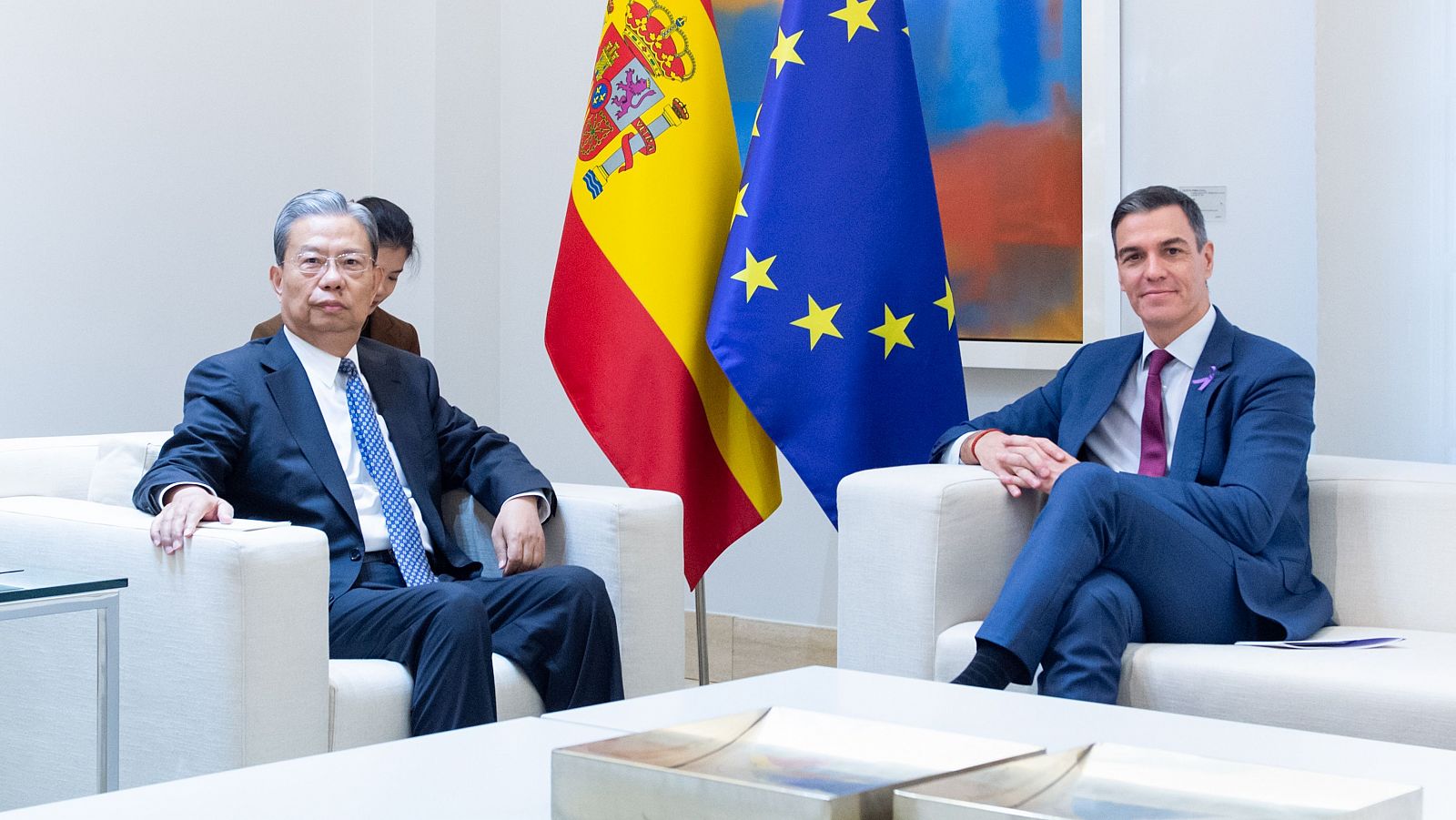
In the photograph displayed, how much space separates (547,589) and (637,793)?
5.75ft

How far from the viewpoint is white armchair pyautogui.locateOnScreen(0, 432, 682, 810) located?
2250mm

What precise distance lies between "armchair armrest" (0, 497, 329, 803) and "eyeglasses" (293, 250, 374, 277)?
0.60 m

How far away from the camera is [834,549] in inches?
167

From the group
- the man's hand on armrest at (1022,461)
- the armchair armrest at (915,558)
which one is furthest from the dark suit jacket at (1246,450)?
the armchair armrest at (915,558)

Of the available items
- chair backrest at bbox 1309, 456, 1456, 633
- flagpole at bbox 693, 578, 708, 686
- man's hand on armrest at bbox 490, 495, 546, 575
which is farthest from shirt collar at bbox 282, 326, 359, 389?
chair backrest at bbox 1309, 456, 1456, 633

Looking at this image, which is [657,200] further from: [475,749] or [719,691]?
[475,749]

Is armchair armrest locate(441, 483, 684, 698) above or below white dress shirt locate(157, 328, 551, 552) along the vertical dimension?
below

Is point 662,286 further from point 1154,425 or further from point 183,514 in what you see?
Answer: point 183,514

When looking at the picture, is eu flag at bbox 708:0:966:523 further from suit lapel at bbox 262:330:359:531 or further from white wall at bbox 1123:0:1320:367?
suit lapel at bbox 262:330:359:531

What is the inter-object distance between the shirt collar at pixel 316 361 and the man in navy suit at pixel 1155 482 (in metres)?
1.23

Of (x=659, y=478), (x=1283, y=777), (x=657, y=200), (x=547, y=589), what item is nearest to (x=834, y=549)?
(x=659, y=478)

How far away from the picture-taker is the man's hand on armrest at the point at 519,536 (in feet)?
→ 9.17

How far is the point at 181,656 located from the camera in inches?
90.4

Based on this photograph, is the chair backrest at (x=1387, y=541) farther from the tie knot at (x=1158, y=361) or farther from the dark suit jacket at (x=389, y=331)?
the dark suit jacket at (x=389, y=331)
